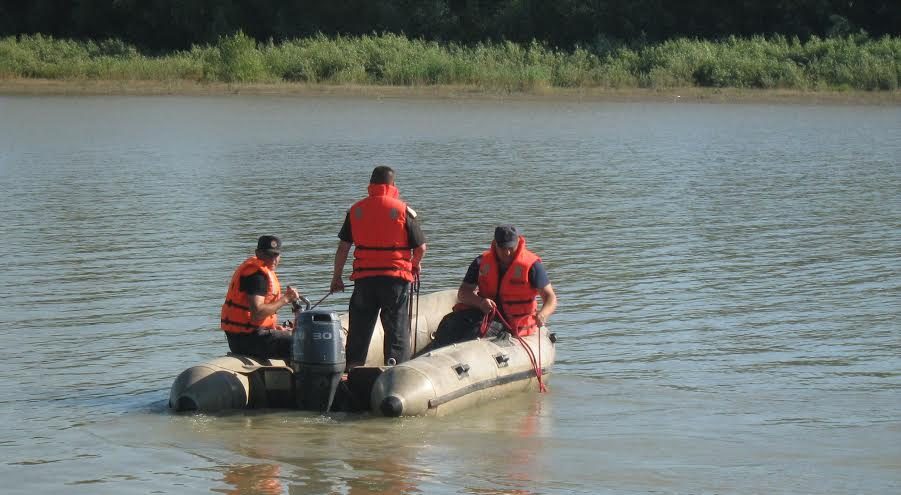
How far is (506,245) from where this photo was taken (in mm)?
9531

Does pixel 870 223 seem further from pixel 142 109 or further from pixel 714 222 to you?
pixel 142 109

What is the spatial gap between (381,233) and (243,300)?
94cm

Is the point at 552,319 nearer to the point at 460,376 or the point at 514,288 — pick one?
the point at 514,288

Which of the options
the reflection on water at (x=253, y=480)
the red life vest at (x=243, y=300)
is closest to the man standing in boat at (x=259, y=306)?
the red life vest at (x=243, y=300)

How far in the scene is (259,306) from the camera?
356 inches

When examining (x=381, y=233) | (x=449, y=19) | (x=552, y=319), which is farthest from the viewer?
(x=449, y=19)

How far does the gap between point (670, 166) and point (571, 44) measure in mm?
28586

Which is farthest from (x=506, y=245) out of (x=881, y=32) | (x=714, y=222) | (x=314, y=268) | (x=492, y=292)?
(x=881, y=32)

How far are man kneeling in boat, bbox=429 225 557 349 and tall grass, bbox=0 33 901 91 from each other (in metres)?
30.4

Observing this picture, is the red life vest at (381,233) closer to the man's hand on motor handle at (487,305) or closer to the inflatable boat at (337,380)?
the inflatable boat at (337,380)

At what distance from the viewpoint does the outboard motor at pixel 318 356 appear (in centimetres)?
874

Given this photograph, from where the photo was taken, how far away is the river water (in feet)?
26.4

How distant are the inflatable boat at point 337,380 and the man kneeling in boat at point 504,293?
28cm

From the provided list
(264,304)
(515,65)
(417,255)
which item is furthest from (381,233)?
(515,65)
